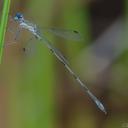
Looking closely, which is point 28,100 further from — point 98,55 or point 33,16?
point 98,55

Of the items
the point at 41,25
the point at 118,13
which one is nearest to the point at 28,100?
the point at 41,25

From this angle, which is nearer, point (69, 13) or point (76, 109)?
point (69, 13)

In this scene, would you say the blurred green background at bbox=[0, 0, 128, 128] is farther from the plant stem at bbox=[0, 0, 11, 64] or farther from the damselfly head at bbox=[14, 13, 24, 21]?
the plant stem at bbox=[0, 0, 11, 64]

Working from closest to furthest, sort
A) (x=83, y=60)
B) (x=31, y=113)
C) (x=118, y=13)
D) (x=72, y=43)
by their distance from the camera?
(x=31, y=113), (x=72, y=43), (x=83, y=60), (x=118, y=13)

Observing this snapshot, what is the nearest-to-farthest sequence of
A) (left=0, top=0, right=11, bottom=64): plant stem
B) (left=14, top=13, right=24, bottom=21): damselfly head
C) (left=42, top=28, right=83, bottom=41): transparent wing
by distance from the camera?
1. (left=0, top=0, right=11, bottom=64): plant stem
2. (left=14, top=13, right=24, bottom=21): damselfly head
3. (left=42, top=28, right=83, bottom=41): transparent wing

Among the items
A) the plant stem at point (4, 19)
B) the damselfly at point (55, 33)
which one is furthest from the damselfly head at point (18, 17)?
the plant stem at point (4, 19)

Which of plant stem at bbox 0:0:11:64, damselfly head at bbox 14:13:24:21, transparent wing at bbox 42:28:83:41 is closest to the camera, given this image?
plant stem at bbox 0:0:11:64

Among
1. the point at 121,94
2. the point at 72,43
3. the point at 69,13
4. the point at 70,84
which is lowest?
the point at 121,94

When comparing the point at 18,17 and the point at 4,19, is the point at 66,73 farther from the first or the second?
the point at 4,19

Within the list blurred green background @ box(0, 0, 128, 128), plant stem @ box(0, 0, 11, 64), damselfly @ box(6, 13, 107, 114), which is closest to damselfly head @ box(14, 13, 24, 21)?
damselfly @ box(6, 13, 107, 114)
